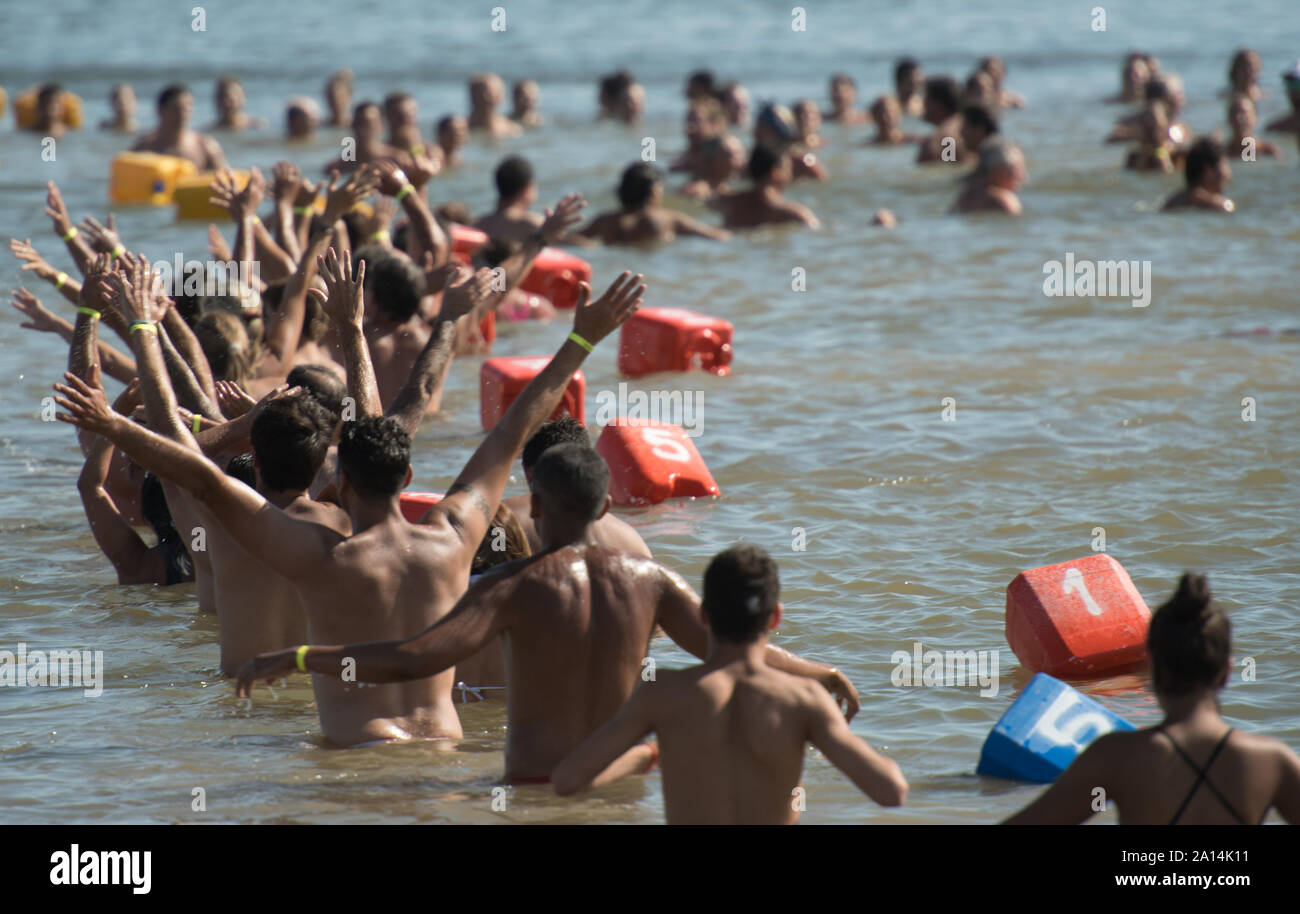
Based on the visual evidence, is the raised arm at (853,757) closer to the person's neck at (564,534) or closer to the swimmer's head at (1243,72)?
the person's neck at (564,534)

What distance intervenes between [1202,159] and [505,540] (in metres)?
11.8

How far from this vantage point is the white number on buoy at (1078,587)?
5656mm

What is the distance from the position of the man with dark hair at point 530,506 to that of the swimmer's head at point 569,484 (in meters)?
0.48

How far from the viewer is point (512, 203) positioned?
13.3 metres

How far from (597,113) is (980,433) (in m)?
17.8

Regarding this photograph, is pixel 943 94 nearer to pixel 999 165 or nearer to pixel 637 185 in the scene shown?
pixel 999 165

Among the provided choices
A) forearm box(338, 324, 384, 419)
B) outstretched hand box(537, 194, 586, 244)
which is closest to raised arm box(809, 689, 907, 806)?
forearm box(338, 324, 384, 419)

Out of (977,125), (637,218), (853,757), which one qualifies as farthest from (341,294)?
(977,125)

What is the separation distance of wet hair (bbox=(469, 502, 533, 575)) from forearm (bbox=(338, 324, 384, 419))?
64 cm

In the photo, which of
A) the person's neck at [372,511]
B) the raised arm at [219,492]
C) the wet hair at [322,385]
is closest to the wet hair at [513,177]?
the wet hair at [322,385]

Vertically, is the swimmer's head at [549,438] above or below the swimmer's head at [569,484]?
below

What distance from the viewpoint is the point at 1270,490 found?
7953mm

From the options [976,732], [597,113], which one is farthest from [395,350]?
[597,113]
